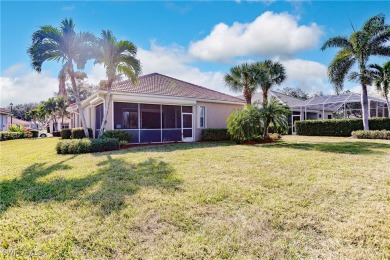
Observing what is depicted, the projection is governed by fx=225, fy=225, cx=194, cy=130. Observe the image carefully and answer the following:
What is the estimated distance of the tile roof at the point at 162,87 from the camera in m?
16.2

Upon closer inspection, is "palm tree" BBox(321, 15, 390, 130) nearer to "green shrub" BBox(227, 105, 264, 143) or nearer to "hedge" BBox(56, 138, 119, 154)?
"green shrub" BBox(227, 105, 264, 143)

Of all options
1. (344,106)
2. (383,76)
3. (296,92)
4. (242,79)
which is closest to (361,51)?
(383,76)

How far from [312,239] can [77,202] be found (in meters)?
4.33

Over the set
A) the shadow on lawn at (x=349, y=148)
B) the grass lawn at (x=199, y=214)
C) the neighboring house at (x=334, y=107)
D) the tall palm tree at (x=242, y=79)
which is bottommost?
the grass lawn at (x=199, y=214)

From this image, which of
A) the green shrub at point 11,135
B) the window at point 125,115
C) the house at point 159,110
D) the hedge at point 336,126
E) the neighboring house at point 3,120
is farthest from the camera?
the neighboring house at point 3,120

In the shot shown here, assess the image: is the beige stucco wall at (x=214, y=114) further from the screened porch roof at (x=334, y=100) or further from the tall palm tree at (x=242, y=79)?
the screened porch roof at (x=334, y=100)

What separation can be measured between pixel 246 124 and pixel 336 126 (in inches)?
512

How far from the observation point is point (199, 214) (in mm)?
4027

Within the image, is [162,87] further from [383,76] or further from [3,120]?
[3,120]

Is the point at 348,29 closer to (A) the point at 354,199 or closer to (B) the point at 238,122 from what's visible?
(B) the point at 238,122

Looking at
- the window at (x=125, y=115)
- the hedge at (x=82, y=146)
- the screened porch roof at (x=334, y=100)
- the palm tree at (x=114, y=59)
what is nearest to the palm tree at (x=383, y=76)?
the screened porch roof at (x=334, y=100)

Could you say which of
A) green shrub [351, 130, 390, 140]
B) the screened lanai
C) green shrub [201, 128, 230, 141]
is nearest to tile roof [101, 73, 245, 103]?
green shrub [201, 128, 230, 141]

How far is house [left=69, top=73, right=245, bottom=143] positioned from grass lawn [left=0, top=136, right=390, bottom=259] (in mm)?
9099

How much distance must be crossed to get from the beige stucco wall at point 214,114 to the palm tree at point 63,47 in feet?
29.2
